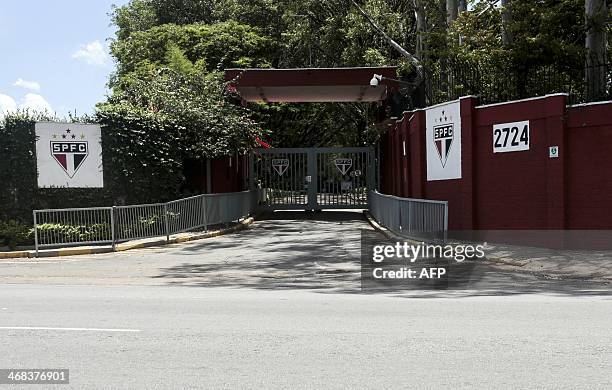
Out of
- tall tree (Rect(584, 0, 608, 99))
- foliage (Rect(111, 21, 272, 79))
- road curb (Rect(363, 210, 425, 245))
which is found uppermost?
foliage (Rect(111, 21, 272, 79))

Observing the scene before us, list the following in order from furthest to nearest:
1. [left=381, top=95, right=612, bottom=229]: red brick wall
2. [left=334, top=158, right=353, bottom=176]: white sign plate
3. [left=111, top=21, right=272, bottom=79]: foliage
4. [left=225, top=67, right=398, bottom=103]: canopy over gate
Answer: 1. [left=111, top=21, right=272, bottom=79]: foliage
2. [left=334, top=158, right=353, bottom=176]: white sign plate
3. [left=225, top=67, right=398, bottom=103]: canopy over gate
4. [left=381, top=95, right=612, bottom=229]: red brick wall

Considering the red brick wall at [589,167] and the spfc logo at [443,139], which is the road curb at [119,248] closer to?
the spfc logo at [443,139]

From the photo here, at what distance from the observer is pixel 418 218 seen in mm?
16969

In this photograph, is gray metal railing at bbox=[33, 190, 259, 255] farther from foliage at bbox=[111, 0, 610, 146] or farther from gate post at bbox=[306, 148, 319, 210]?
gate post at bbox=[306, 148, 319, 210]

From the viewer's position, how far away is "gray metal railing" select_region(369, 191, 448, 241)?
1584 cm

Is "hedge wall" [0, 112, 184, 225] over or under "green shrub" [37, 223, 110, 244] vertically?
A: over

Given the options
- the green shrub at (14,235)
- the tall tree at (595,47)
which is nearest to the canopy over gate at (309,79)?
the tall tree at (595,47)

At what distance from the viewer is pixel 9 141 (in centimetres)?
1833

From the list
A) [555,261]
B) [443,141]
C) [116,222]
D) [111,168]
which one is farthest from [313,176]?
[555,261]

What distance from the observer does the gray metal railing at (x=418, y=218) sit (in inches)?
623

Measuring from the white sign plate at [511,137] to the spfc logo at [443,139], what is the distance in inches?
64.9

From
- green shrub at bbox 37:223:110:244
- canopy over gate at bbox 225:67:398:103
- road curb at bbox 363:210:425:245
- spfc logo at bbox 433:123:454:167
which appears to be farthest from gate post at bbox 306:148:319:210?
green shrub at bbox 37:223:110:244

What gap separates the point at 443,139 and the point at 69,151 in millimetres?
11360

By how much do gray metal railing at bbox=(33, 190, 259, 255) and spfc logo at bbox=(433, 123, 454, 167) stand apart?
25.4ft
